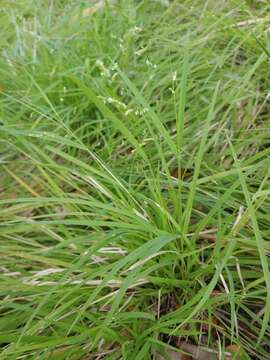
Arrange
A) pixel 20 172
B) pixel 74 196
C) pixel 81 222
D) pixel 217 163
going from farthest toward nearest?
pixel 20 172, pixel 217 163, pixel 74 196, pixel 81 222

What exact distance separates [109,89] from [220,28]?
418mm

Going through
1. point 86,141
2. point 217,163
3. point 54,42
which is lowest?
point 217,163

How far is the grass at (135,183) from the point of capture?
1.03 metres

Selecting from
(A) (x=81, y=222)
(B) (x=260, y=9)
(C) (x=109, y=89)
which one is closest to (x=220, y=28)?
(B) (x=260, y=9)

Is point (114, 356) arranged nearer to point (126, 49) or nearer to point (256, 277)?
point (256, 277)

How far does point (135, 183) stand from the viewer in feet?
4.40

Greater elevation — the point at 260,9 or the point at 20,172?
the point at 260,9

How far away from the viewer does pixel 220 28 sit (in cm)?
155

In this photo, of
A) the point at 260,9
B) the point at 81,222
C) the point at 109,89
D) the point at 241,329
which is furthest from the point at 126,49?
the point at 241,329

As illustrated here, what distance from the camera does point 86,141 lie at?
5.01 ft

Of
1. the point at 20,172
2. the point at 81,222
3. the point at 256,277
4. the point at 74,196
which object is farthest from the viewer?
the point at 20,172

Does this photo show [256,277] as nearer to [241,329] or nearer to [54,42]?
[241,329]

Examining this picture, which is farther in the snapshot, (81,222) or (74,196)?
(74,196)

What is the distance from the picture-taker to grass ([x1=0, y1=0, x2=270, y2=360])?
3.38 feet
